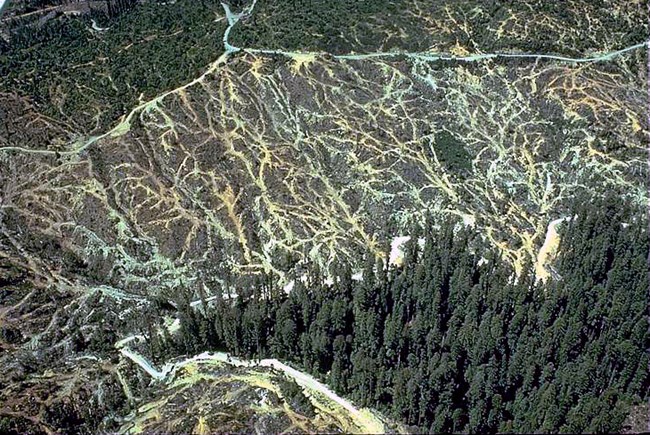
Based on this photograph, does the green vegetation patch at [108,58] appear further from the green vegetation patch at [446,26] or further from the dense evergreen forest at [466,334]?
the dense evergreen forest at [466,334]

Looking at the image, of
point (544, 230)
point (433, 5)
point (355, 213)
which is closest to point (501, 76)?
point (433, 5)

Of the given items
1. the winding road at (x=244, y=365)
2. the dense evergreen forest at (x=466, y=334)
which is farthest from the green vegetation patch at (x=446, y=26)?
the winding road at (x=244, y=365)

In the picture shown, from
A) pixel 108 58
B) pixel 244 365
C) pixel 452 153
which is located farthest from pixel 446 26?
pixel 244 365

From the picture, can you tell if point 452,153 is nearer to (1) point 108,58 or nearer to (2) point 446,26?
(2) point 446,26

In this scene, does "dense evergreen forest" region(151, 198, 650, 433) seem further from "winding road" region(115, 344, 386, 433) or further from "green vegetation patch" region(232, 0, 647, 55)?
"green vegetation patch" region(232, 0, 647, 55)

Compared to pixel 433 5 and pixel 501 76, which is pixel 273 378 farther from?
pixel 433 5
